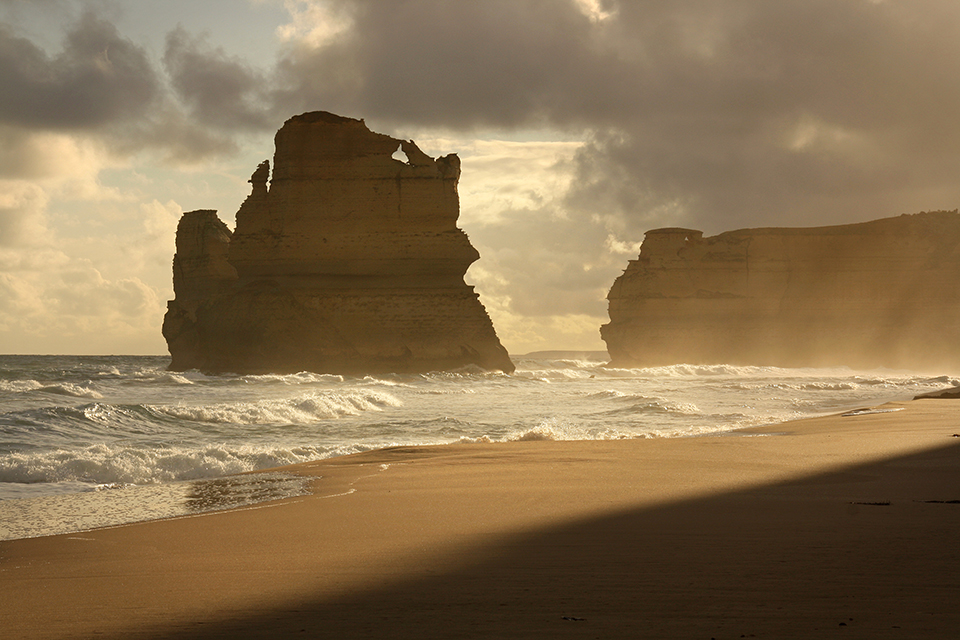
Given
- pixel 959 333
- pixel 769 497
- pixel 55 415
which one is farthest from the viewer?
pixel 959 333

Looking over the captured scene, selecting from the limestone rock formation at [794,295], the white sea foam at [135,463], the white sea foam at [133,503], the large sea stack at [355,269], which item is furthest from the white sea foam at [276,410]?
the limestone rock formation at [794,295]

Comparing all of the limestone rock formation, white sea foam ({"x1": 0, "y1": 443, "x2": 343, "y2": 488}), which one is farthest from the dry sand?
the limestone rock formation

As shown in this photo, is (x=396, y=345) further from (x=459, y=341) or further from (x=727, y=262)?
(x=727, y=262)

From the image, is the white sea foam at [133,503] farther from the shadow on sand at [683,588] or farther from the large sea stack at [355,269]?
the large sea stack at [355,269]

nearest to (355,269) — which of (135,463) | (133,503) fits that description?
(135,463)

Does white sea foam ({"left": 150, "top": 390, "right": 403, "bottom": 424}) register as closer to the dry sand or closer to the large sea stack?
the dry sand

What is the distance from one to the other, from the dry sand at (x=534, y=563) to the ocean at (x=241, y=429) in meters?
1.37

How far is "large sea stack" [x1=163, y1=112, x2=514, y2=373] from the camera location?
36188mm

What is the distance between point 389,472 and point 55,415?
7284 millimetres

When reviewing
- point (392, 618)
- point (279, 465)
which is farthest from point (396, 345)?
point (392, 618)

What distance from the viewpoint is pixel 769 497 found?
568 centimetres

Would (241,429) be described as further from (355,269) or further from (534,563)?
(355,269)

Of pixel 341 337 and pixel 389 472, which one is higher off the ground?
→ pixel 341 337

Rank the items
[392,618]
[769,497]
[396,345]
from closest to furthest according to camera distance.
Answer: [392,618]
[769,497]
[396,345]
